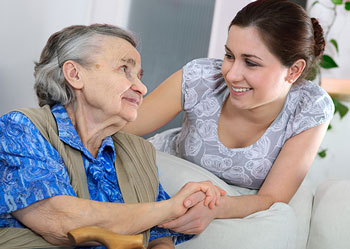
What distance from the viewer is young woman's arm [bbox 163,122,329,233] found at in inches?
72.0

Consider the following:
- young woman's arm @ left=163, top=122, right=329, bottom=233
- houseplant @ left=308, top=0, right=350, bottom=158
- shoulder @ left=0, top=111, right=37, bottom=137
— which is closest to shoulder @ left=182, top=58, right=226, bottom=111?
young woman's arm @ left=163, top=122, right=329, bottom=233

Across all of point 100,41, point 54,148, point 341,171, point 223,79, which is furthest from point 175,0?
point 54,148

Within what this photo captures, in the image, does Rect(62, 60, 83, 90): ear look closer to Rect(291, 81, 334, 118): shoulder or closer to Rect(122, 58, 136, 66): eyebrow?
Rect(122, 58, 136, 66): eyebrow

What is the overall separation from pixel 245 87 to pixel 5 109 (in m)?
1.02

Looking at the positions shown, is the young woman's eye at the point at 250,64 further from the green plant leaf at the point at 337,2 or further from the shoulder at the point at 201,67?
the green plant leaf at the point at 337,2

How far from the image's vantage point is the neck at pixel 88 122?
63.3 inches

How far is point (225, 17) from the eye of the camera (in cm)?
351

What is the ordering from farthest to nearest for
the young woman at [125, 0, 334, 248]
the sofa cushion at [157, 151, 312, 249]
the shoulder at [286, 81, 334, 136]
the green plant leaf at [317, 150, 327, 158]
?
the green plant leaf at [317, 150, 327, 158] < the shoulder at [286, 81, 334, 136] < the young woman at [125, 0, 334, 248] < the sofa cushion at [157, 151, 312, 249]

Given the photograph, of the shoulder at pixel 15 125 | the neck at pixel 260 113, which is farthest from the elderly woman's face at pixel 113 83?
the neck at pixel 260 113

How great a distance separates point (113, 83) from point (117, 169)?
30 cm

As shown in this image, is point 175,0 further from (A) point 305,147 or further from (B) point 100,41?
(B) point 100,41

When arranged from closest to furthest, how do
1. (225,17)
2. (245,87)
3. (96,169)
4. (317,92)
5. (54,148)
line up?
(54,148) → (96,169) → (245,87) → (317,92) → (225,17)

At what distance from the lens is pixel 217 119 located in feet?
7.36

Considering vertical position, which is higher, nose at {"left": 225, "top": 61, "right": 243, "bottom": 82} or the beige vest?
nose at {"left": 225, "top": 61, "right": 243, "bottom": 82}
